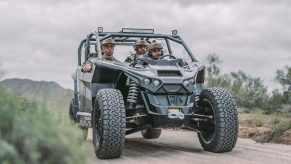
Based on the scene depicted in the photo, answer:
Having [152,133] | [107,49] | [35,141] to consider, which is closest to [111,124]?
[107,49]

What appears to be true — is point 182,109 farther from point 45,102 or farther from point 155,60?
point 45,102

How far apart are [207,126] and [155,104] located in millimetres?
1270

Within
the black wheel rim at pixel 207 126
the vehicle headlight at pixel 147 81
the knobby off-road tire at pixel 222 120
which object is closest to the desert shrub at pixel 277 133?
the black wheel rim at pixel 207 126

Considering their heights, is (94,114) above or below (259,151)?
above

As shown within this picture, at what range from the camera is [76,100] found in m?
10.8

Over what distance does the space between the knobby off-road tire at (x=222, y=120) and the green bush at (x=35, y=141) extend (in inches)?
225

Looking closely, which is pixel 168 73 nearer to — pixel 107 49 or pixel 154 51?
pixel 154 51

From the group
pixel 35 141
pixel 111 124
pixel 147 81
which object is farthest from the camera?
pixel 147 81

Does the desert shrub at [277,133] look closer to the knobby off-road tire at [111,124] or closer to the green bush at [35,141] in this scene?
the knobby off-road tire at [111,124]

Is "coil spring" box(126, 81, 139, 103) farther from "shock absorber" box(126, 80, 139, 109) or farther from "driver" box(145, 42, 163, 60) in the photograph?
"driver" box(145, 42, 163, 60)

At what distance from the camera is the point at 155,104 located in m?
8.09

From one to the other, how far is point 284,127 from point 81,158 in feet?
27.9

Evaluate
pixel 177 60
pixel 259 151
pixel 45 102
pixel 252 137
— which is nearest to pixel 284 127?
pixel 252 137

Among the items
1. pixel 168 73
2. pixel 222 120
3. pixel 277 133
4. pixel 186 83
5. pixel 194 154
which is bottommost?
pixel 194 154
